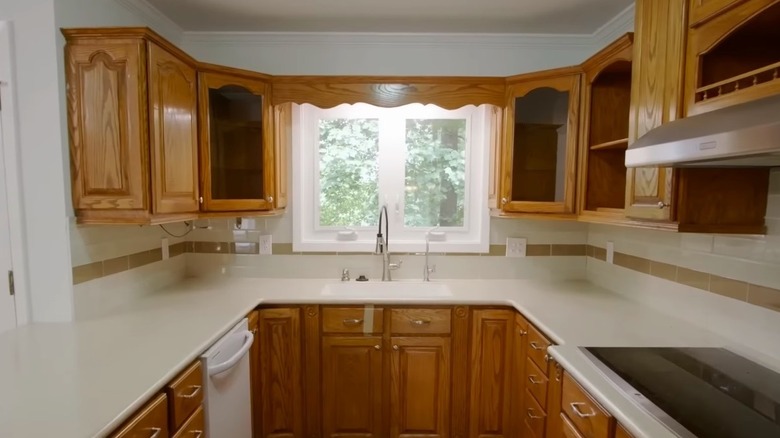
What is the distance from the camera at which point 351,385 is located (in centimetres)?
203

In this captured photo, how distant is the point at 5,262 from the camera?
150 cm

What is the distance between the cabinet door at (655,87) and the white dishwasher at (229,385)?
170 cm

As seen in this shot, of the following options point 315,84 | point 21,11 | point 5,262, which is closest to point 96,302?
point 5,262

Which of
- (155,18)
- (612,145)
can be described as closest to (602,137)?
(612,145)

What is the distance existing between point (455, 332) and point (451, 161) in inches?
43.6

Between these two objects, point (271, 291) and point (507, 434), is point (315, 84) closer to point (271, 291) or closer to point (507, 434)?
point (271, 291)

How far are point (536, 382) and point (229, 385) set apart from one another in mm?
1353

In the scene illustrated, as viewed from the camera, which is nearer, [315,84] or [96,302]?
[96,302]

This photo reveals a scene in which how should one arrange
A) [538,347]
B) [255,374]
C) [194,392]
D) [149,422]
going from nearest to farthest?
[149,422]
[194,392]
[538,347]
[255,374]

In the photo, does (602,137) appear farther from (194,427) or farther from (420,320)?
(194,427)

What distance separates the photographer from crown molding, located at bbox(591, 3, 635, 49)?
1.97 m

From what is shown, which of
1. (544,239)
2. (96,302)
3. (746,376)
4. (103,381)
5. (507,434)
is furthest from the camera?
(544,239)

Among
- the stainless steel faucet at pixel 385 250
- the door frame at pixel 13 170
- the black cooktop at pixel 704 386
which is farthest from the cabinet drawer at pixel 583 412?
the door frame at pixel 13 170

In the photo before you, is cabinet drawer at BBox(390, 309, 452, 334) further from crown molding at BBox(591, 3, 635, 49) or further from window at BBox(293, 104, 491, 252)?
crown molding at BBox(591, 3, 635, 49)
